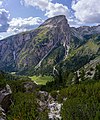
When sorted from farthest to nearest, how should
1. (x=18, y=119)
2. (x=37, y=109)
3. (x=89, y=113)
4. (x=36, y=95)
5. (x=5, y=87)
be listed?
(x=36, y=95) < (x=5, y=87) < (x=37, y=109) < (x=89, y=113) < (x=18, y=119)

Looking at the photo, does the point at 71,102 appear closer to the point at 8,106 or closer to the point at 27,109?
the point at 27,109

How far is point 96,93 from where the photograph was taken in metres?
200

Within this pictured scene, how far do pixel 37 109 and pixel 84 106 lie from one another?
1074 inches

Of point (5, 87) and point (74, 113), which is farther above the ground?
point (5, 87)

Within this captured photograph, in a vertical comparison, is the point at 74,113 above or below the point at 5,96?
below

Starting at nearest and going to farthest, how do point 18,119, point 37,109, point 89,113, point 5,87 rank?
point 18,119 → point 89,113 → point 37,109 → point 5,87

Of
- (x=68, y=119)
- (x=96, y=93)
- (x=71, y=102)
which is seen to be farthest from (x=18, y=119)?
(x=96, y=93)

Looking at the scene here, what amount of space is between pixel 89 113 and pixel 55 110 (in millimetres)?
25059

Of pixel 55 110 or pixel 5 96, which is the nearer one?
pixel 5 96

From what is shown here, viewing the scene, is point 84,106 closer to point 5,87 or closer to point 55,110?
point 55,110

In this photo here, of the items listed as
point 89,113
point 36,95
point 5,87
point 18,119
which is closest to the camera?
point 18,119

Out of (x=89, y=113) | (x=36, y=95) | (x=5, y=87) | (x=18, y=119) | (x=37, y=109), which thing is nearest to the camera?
A: (x=18, y=119)

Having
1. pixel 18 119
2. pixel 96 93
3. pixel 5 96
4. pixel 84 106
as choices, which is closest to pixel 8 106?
pixel 5 96

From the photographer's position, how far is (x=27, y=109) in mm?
159375
